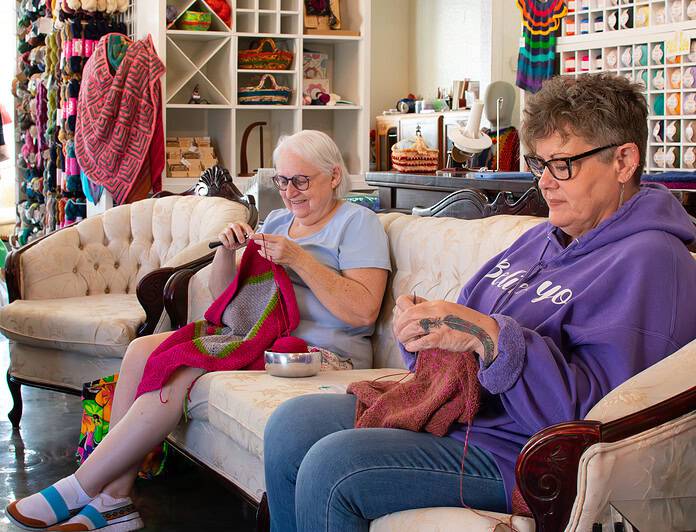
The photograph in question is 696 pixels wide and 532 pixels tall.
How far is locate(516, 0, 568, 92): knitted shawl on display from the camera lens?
696 cm

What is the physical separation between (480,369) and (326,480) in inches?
12.8

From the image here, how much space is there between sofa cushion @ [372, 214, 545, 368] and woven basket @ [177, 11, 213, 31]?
129 inches

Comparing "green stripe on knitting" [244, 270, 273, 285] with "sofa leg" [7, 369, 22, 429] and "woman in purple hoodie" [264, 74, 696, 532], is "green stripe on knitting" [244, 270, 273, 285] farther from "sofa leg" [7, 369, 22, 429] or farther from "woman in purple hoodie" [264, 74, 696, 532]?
"sofa leg" [7, 369, 22, 429]

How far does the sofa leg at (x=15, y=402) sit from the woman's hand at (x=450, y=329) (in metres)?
2.56

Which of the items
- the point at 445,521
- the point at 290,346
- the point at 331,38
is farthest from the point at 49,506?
the point at 331,38

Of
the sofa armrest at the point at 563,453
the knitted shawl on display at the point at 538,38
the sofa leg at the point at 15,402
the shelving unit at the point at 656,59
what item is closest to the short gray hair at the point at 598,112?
the sofa armrest at the point at 563,453

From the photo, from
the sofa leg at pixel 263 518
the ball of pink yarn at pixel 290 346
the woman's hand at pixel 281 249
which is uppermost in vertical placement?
the woman's hand at pixel 281 249

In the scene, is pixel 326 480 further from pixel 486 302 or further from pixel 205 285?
pixel 205 285

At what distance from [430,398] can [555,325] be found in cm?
26

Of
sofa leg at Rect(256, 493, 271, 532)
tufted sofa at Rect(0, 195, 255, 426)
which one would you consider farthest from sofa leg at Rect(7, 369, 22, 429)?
sofa leg at Rect(256, 493, 271, 532)

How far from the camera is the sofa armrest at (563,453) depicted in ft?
4.70

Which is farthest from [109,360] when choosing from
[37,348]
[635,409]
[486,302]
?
[635,409]

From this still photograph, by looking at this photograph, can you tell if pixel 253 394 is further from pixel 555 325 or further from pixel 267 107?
pixel 267 107

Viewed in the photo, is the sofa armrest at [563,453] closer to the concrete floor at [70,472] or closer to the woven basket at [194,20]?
the concrete floor at [70,472]
